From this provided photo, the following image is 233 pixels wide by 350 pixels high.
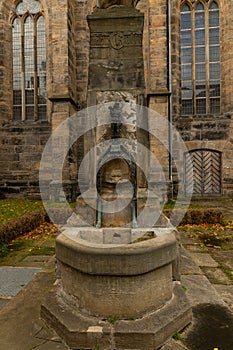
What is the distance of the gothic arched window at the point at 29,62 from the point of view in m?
11.7

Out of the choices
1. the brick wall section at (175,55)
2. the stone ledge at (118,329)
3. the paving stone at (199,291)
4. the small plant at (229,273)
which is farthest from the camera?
the brick wall section at (175,55)

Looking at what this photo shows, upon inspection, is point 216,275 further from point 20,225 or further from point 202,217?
point 20,225

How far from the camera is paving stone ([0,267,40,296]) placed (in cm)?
356

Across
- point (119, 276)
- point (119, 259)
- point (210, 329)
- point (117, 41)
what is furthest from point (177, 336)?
point (117, 41)

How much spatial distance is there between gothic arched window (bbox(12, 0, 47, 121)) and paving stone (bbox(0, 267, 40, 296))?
8765 millimetres

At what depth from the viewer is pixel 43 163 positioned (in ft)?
37.0

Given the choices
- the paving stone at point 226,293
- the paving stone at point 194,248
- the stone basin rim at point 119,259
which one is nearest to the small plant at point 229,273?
the paving stone at point 226,293

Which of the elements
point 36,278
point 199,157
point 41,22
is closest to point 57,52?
point 41,22

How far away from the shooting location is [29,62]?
39.0 ft

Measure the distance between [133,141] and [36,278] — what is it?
6.80ft

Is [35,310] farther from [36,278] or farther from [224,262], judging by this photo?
[224,262]

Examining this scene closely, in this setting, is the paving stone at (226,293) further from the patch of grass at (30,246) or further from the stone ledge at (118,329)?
the patch of grass at (30,246)

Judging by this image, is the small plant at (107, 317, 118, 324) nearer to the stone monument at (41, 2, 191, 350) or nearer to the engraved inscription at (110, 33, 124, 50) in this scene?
the stone monument at (41, 2, 191, 350)

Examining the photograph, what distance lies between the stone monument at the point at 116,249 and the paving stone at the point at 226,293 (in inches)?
29.6
